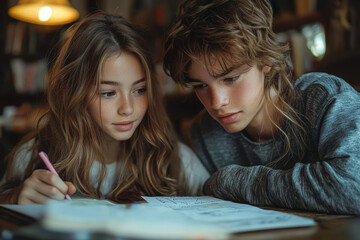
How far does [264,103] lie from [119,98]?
1.46 ft

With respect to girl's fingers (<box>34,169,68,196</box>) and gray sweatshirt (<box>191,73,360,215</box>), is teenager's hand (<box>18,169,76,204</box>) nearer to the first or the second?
girl's fingers (<box>34,169,68,196</box>)

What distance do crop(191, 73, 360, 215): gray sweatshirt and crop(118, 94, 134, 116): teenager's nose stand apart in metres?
0.33

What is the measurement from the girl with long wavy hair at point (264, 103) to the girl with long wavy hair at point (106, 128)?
0.55 ft

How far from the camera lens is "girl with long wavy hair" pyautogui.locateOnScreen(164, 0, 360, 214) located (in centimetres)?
91

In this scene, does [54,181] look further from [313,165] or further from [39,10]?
[39,10]

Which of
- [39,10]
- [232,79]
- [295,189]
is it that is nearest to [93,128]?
[232,79]

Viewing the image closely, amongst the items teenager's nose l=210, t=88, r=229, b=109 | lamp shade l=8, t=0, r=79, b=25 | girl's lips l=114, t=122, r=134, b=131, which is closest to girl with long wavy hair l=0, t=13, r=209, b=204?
girl's lips l=114, t=122, r=134, b=131

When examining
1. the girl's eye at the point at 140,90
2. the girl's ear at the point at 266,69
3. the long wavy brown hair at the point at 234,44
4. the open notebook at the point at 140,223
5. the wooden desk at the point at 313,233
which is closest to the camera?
the open notebook at the point at 140,223

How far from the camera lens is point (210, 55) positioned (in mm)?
1101

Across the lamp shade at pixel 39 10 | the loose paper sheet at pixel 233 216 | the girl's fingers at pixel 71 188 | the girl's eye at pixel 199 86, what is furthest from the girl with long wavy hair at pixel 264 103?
the lamp shade at pixel 39 10

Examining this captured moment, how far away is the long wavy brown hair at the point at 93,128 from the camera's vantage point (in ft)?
4.23

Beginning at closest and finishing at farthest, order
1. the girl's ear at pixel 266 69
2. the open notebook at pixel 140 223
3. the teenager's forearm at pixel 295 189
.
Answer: the open notebook at pixel 140 223 < the teenager's forearm at pixel 295 189 < the girl's ear at pixel 266 69

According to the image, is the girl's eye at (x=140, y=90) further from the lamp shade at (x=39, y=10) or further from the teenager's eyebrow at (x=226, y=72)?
the lamp shade at (x=39, y=10)

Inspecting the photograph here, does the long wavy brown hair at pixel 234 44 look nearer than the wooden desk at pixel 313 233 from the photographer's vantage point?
No
